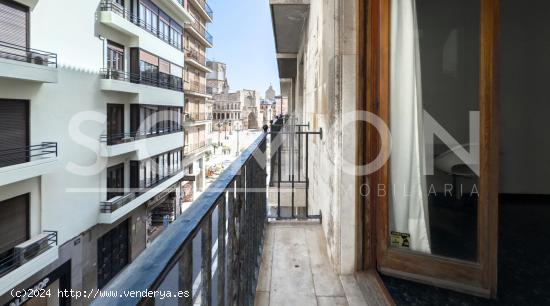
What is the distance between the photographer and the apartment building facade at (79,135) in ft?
22.0

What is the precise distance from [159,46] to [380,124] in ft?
41.8

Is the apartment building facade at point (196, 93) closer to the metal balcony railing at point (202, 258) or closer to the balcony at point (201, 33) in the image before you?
the balcony at point (201, 33)

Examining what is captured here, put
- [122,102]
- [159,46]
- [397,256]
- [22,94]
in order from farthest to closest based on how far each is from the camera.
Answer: [159,46] < [122,102] < [22,94] < [397,256]

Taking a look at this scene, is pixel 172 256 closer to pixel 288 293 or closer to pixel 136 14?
pixel 288 293

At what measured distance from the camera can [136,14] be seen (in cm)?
1127

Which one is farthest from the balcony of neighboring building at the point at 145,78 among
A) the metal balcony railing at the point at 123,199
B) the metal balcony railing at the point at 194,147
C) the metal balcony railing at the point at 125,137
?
the metal balcony railing at the point at 194,147

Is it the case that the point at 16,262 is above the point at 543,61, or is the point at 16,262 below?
below

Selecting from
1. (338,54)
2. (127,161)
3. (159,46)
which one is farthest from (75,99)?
(338,54)

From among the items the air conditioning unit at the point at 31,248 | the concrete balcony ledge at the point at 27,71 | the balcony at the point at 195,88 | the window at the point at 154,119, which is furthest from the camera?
the balcony at the point at 195,88

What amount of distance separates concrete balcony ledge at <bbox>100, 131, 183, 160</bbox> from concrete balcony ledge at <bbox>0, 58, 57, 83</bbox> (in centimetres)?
295

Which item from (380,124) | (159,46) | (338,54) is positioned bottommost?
(380,124)

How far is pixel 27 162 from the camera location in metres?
6.89

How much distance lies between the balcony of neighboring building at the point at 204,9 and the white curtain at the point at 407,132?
21.7 m

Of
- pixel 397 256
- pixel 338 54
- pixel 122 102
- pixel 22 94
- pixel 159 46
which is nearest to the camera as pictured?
pixel 397 256
